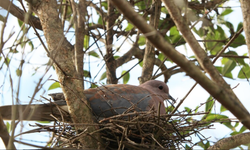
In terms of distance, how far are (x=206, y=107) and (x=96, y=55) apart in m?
1.80

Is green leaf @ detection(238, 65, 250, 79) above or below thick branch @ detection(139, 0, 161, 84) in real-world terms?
below

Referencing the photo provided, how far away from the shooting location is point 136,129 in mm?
3102

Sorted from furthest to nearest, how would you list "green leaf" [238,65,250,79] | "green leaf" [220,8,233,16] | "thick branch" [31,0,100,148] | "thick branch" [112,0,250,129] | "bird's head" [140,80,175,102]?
"green leaf" [220,8,233,16] → "green leaf" [238,65,250,79] → "bird's head" [140,80,175,102] → "thick branch" [31,0,100,148] → "thick branch" [112,0,250,129]

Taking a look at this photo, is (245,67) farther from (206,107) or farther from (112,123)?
(112,123)

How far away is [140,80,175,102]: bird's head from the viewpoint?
4424 mm

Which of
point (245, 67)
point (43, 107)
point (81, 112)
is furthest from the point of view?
Result: point (245, 67)

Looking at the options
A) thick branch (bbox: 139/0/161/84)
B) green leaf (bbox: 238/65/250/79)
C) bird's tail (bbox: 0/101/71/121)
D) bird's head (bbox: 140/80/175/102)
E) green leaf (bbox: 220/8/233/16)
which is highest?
green leaf (bbox: 220/8/233/16)

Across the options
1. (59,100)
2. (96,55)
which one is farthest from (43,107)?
(96,55)

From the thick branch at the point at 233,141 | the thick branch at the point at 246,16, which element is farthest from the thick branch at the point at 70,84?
the thick branch at the point at 246,16

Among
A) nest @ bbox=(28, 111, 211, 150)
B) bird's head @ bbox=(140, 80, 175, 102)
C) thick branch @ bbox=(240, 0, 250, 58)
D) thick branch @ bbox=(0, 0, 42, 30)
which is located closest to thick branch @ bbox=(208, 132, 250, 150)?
nest @ bbox=(28, 111, 211, 150)

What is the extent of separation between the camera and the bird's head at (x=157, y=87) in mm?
4424

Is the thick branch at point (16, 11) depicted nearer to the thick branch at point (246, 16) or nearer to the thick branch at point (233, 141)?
the thick branch at point (246, 16)

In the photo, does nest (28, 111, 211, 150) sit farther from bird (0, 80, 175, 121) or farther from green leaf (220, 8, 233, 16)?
green leaf (220, 8, 233, 16)

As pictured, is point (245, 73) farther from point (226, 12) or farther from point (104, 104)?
point (104, 104)
